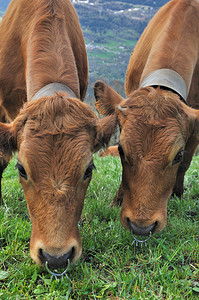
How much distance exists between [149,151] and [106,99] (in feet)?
4.68

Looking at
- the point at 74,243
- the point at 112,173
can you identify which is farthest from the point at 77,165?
the point at 112,173

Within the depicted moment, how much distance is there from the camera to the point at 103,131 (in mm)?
3768

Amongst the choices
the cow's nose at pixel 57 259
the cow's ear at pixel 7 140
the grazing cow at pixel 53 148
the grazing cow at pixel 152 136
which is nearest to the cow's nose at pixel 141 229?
Answer: the grazing cow at pixel 152 136

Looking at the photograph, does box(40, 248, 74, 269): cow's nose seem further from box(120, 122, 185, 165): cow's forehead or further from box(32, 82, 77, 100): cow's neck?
box(32, 82, 77, 100): cow's neck

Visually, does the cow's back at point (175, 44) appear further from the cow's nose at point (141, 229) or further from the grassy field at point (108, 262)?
the cow's nose at point (141, 229)

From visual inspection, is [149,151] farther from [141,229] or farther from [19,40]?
[19,40]

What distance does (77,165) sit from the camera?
307 centimetres

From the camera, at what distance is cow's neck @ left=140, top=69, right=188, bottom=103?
4.23m

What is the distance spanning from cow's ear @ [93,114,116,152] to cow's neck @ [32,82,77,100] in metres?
0.51

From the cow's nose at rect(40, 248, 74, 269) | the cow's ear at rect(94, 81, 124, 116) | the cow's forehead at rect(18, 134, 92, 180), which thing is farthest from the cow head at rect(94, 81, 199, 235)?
the cow's nose at rect(40, 248, 74, 269)

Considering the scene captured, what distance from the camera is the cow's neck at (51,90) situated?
3584 millimetres

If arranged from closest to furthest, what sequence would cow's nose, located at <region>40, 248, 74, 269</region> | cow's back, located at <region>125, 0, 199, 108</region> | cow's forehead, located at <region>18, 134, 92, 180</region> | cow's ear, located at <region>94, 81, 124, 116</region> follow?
cow's nose, located at <region>40, 248, 74, 269</region> → cow's forehead, located at <region>18, 134, 92, 180</region> → cow's ear, located at <region>94, 81, 124, 116</region> → cow's back, located at <region>125, 0, 199, 108</region>

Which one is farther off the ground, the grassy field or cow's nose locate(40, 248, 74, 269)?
cow's nose locate(40, 248, 74, 269)

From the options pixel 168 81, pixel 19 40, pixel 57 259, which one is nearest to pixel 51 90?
pixel 168 81
